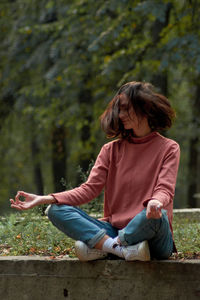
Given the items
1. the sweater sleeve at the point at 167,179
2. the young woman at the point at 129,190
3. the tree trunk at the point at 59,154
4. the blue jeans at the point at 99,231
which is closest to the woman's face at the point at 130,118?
the young woman at the point at 129,190

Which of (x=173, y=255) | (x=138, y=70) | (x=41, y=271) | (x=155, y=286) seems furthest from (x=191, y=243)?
(x=138, y=70)

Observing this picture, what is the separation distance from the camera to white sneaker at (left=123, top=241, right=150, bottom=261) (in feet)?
11.4

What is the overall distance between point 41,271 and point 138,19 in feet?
23.2

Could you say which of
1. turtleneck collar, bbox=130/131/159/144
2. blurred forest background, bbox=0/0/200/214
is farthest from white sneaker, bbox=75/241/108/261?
blurred forest background, bbox=0/0/200/214

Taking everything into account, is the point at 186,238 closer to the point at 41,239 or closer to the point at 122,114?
the point at 41,239

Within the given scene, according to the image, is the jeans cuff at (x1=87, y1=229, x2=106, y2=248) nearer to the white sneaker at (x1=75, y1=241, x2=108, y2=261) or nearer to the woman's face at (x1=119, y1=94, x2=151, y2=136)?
the white sneaker at (x1=75, y1=241, x2=108, y2=261)

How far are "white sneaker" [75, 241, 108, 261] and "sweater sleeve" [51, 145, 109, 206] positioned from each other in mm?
289

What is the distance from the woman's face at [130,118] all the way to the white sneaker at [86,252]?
86 cm

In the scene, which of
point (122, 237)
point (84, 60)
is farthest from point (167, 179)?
point (84, 60)

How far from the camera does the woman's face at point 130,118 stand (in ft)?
12.5

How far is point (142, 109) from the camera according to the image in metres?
3.81

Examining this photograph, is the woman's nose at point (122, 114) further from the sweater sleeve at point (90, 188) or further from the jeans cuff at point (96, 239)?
the jeans cuff at point (96, 239)

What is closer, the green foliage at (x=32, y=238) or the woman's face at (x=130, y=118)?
the woman's face at (x=130, y=118)

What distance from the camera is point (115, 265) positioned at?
143 inches
